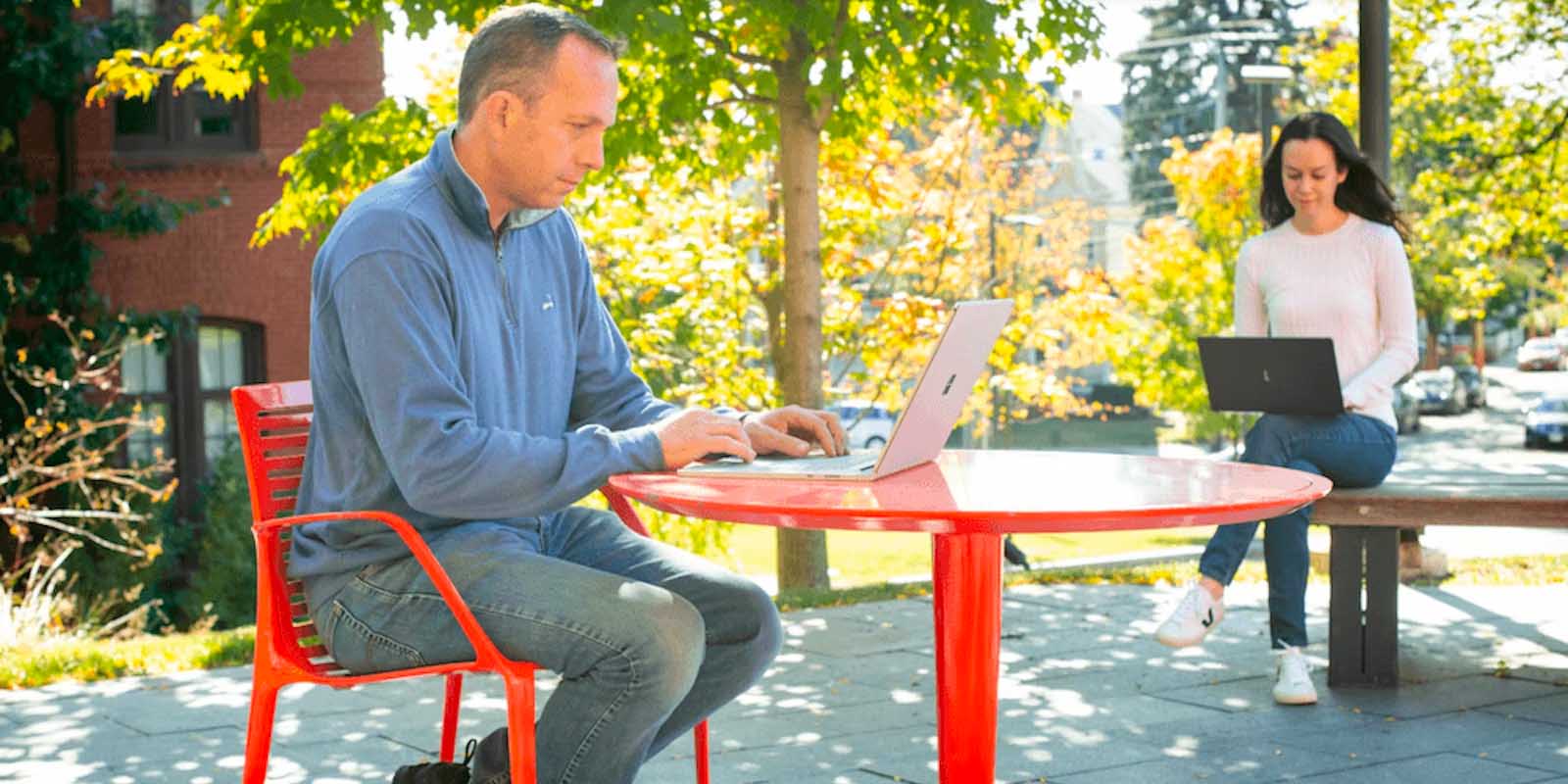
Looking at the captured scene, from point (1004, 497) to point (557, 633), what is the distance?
81 cm

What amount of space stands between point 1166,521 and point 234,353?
51.0 feet

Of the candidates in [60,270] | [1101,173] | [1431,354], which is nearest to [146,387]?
[60,270]

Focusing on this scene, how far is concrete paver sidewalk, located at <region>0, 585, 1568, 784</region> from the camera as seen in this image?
5.12 m

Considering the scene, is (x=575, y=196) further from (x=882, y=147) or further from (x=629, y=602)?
(x=629, y=602)

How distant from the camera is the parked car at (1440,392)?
180ft

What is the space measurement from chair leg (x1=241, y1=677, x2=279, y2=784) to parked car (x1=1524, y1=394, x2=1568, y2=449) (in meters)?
41.8

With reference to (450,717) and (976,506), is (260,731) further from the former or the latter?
(976,506)

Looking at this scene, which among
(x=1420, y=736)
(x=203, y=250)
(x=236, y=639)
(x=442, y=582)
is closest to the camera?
(x=442, y=582)

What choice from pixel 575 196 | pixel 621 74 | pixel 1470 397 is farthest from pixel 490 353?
A: pixel 1470 397

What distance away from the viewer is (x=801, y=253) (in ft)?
35.4

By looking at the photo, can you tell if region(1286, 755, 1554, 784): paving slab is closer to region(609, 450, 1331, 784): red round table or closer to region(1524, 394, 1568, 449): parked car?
region(609, 450, 1331, 784): red round table

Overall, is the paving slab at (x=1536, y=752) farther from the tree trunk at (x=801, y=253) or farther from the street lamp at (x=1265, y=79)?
the street lamp at (x=1265, y=79)

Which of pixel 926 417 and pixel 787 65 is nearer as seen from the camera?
pixel 926 417

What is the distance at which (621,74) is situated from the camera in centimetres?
1100
